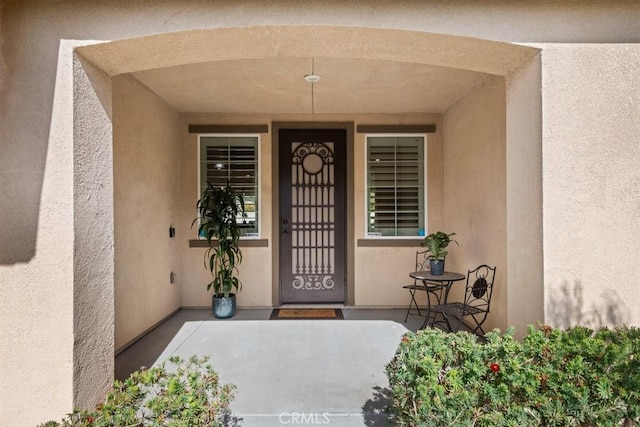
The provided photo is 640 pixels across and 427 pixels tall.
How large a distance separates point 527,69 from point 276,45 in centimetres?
147

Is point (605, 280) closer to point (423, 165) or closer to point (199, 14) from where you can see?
point (199, 14)

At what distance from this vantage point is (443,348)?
5.48 feet

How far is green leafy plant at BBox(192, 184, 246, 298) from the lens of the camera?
439cm

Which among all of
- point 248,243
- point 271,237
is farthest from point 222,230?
point 271,237

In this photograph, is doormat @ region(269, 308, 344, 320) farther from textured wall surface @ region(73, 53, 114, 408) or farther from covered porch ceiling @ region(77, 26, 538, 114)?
covered porch ceiling @ region(77, 26, 538, 114)

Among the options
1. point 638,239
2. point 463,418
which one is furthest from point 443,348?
point 638,239

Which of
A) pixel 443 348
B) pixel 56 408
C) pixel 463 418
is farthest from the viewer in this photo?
pixel 56 408

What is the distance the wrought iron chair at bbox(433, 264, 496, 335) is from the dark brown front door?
1710mm

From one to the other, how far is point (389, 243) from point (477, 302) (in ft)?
4.58

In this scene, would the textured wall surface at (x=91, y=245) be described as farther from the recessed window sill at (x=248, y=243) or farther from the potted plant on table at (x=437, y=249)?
the potted plant on table at (x=437, y=249)

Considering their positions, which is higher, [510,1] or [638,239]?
[510,1]

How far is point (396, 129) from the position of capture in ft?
16.1

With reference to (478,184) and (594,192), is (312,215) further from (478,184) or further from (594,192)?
(594,192)

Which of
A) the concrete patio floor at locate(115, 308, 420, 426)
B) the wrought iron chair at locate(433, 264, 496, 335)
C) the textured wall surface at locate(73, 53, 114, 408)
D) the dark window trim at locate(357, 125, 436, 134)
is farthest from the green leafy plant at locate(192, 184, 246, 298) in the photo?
the wrought iron chair at locate(433, 264, 496, 335)
